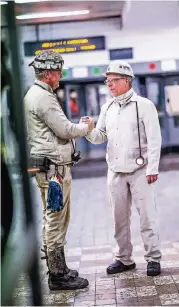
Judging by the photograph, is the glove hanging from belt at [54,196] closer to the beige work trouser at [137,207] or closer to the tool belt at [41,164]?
the tool belt at [41,164]

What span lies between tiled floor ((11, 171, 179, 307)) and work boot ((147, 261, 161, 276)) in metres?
0.05

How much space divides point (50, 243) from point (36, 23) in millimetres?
8004

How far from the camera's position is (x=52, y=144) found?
143 inches

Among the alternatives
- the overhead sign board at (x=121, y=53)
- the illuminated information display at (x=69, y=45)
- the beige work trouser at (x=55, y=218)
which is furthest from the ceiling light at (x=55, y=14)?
the beige work trouser at (x=55, y=218)

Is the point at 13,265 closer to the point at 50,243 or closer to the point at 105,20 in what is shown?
the point at 50,243

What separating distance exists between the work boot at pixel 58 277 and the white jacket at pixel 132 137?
92 centimetres

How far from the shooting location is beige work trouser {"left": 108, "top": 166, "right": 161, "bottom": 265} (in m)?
3.96

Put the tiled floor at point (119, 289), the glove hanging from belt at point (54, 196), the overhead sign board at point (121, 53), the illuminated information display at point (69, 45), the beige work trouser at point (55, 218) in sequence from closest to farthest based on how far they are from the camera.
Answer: the tiled floor at point (119, 289) < the glove hanging from belt at point (54, 196) < the beige work trouser at point (55, 218) < the illuminated information display at point (69, 45) < the overhead sign board at point (121, 53)

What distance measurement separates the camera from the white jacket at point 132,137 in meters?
3.87

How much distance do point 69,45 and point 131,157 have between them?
22.9 ft

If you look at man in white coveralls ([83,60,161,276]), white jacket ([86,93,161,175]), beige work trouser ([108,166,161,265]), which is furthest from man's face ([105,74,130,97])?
beige work trouser ([108,166,161,265])

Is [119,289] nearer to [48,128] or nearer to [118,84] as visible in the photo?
[48,128]

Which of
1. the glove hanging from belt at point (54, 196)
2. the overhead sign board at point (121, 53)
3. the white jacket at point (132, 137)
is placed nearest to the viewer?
the glove hanging from belt at point (54, 196)

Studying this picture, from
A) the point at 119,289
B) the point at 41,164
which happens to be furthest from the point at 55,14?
the point at 119,289
